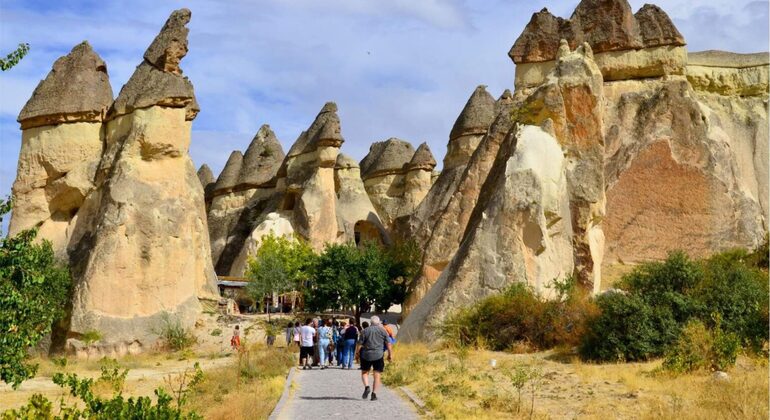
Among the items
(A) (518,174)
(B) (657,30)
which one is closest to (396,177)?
(B) (657,30)

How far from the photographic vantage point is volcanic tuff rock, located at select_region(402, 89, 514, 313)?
23.2 meters

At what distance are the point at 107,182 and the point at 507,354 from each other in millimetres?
13299

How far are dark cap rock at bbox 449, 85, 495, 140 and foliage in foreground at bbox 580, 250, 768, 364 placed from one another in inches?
876

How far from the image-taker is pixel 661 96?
26.6 metres

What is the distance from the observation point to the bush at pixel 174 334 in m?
23.3

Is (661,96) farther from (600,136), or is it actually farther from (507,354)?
(507,354)

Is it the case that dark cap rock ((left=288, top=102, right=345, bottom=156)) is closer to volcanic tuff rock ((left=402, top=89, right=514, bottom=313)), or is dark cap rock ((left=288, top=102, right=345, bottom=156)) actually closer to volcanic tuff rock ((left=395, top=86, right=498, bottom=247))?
volcanic tuff rock ((left=395, top=86, right=498, bottom=247))

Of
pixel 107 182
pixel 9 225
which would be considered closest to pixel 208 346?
pixel 107 182

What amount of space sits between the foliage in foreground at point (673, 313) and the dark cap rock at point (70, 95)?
16610 mm

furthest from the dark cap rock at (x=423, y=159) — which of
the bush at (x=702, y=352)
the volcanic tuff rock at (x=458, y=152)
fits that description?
the bush at (x=702, y=352)

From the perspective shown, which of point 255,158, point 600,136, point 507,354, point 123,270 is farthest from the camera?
point 255,158

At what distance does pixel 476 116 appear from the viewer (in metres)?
37.2

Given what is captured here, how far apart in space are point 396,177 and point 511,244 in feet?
91.4

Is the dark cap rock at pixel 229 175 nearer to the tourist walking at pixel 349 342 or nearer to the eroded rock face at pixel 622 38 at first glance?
the eroded rock face at pixel 622 38
